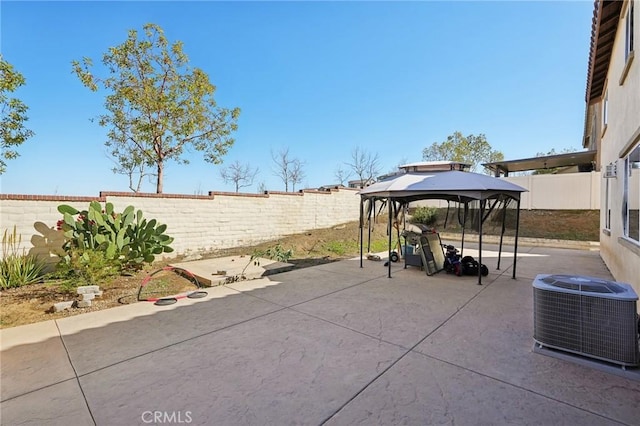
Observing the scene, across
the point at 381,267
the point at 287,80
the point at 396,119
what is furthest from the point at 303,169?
the point at 381,267

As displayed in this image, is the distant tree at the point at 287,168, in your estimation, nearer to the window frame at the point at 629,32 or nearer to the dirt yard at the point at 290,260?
the dirt yard at the point at 290,260

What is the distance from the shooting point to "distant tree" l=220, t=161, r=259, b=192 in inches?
883

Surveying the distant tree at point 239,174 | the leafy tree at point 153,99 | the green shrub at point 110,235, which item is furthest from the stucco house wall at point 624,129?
the distant tree at point 239,174

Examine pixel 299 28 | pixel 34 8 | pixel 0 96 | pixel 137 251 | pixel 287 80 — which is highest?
pixel 287 80

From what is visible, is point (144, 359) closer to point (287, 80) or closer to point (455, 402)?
point (455, 402)

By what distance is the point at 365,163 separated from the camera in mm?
A: 24453

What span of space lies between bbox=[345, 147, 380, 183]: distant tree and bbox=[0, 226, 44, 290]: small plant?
70.4ft

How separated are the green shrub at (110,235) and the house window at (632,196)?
8.32 m

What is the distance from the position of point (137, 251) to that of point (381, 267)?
559cm

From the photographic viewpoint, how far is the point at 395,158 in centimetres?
2714

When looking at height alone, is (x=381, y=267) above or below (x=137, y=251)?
below

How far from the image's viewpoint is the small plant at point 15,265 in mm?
4710

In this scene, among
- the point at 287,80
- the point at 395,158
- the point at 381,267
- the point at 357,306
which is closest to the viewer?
the point at 357,306

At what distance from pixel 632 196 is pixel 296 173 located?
19.7 metres
